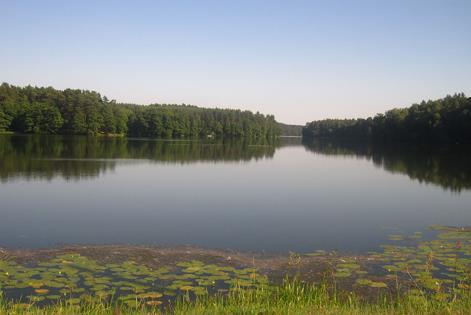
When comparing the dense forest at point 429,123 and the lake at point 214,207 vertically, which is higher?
the dense forest at point 429,123

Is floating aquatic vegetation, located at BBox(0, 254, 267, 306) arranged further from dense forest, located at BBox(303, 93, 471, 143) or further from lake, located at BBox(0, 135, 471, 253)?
dense forest, located at BBox(303, 93, 471, 143)

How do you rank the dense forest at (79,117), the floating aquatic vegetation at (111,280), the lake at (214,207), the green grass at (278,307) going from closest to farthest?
1. the green grass at (278,307)
2. the floating aquatic vegetation at (111,280)
3. the lake at (214,207)
4. the dense forest at (79,117)

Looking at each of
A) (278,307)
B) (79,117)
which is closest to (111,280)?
(278,307)

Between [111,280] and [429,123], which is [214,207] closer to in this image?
[111,280]

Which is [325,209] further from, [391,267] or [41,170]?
[41,170]

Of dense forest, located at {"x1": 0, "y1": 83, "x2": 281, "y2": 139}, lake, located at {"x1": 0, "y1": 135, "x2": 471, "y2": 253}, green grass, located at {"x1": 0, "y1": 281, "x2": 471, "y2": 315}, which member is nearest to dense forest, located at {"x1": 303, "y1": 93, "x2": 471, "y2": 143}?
dense forest, located at {"x1": 0, "y1": 83, "x2": 281, "y2": 139}

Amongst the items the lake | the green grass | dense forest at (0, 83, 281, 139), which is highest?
dense forest at (0, 83, 281, 139)

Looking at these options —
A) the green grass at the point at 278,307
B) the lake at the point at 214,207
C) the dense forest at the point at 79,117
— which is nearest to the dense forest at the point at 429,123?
the dense forest at the point at 79,117

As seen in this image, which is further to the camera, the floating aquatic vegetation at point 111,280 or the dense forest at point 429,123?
the dense forest at point 429,123

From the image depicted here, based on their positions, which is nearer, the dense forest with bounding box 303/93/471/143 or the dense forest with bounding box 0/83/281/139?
the dense forest with bounding box 303/93/471/143

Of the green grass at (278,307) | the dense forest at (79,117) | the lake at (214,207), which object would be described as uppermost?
the dense forest at (79,117)

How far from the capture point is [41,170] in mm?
28609

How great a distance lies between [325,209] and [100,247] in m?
10.5

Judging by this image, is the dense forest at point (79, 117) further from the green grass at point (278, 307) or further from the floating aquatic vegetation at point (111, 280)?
the green grass at point (278, 307)
